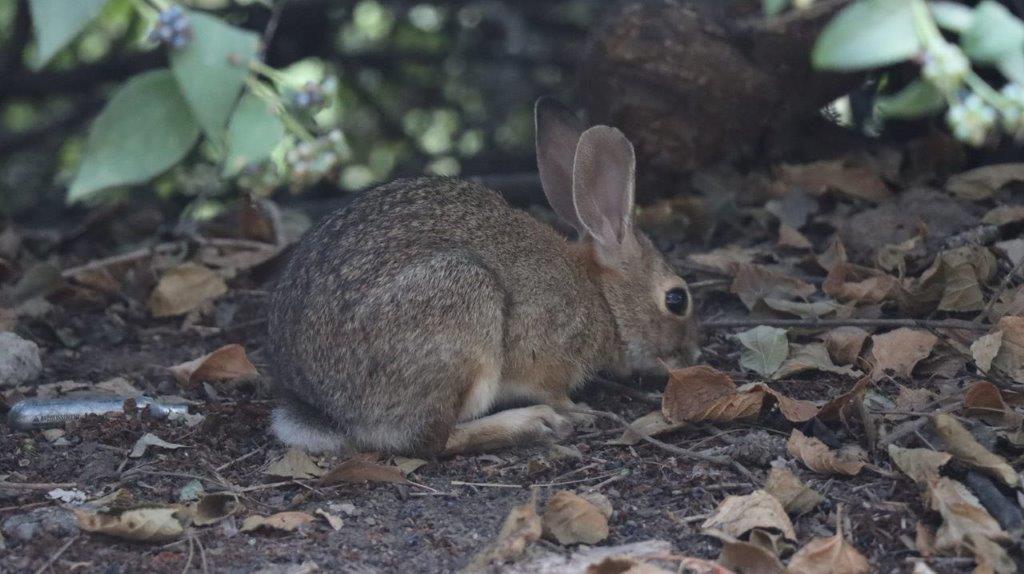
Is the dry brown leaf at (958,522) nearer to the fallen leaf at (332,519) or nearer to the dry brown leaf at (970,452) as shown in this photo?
the dry brown leaf at (970,452)

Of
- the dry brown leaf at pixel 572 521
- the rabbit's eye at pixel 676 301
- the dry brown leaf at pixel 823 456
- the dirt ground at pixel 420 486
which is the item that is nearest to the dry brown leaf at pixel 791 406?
the dirt ground at pixel 420 486

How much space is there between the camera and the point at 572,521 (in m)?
4.24

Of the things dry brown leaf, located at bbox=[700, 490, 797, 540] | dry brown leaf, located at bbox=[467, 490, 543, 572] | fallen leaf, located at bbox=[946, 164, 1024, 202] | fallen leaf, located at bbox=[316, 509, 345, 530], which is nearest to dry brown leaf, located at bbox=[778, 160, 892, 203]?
fallen leaf, located at bbox=[946, 164, 1024, 202]

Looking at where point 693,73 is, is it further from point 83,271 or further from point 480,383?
point 83,271

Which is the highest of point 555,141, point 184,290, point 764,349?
point 555,141

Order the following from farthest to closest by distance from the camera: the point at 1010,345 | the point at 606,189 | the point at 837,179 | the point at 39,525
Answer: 1. the point at 837,179
2. the point at 606,189
3. the point at 1010,345
4. the point at 39,525

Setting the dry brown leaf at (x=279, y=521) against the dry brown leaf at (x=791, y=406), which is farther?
the dry brown leaf at (x=791, y=406)

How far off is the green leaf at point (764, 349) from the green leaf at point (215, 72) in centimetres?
295

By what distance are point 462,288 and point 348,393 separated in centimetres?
63

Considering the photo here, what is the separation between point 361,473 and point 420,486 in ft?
0.77

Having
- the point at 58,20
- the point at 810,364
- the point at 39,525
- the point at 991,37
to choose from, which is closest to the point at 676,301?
the point at 810,364

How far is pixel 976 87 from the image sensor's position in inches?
120

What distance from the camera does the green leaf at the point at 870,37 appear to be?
277 cm

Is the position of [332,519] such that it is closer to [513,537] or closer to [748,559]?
[513,537]
